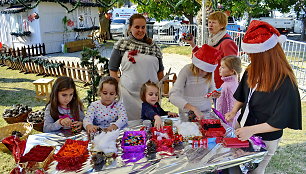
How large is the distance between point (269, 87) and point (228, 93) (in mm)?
1393

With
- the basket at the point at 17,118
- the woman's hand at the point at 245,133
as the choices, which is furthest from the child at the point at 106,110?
the basket at the point at 17,118

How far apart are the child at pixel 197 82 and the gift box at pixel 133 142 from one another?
0.63 meters

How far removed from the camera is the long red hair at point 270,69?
1941 millimetres

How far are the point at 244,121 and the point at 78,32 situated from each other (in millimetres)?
15862

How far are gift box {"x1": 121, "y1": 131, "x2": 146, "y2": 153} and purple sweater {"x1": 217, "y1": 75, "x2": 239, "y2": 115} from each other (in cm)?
150

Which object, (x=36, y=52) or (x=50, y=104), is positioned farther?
(x=36, y=52)

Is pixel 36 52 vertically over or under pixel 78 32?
under

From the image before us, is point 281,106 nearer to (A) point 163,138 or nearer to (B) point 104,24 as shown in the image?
(A) point 163,138

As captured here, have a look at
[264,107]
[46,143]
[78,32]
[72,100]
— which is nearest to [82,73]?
[72,100]

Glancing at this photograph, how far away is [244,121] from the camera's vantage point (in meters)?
2.27

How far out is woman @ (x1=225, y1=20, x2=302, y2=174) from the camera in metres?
1.92

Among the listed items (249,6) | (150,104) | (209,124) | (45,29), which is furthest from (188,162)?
(45,29)

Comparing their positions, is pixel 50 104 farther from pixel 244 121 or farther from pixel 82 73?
pixel 82 73

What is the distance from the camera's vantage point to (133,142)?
2129 millimetres
